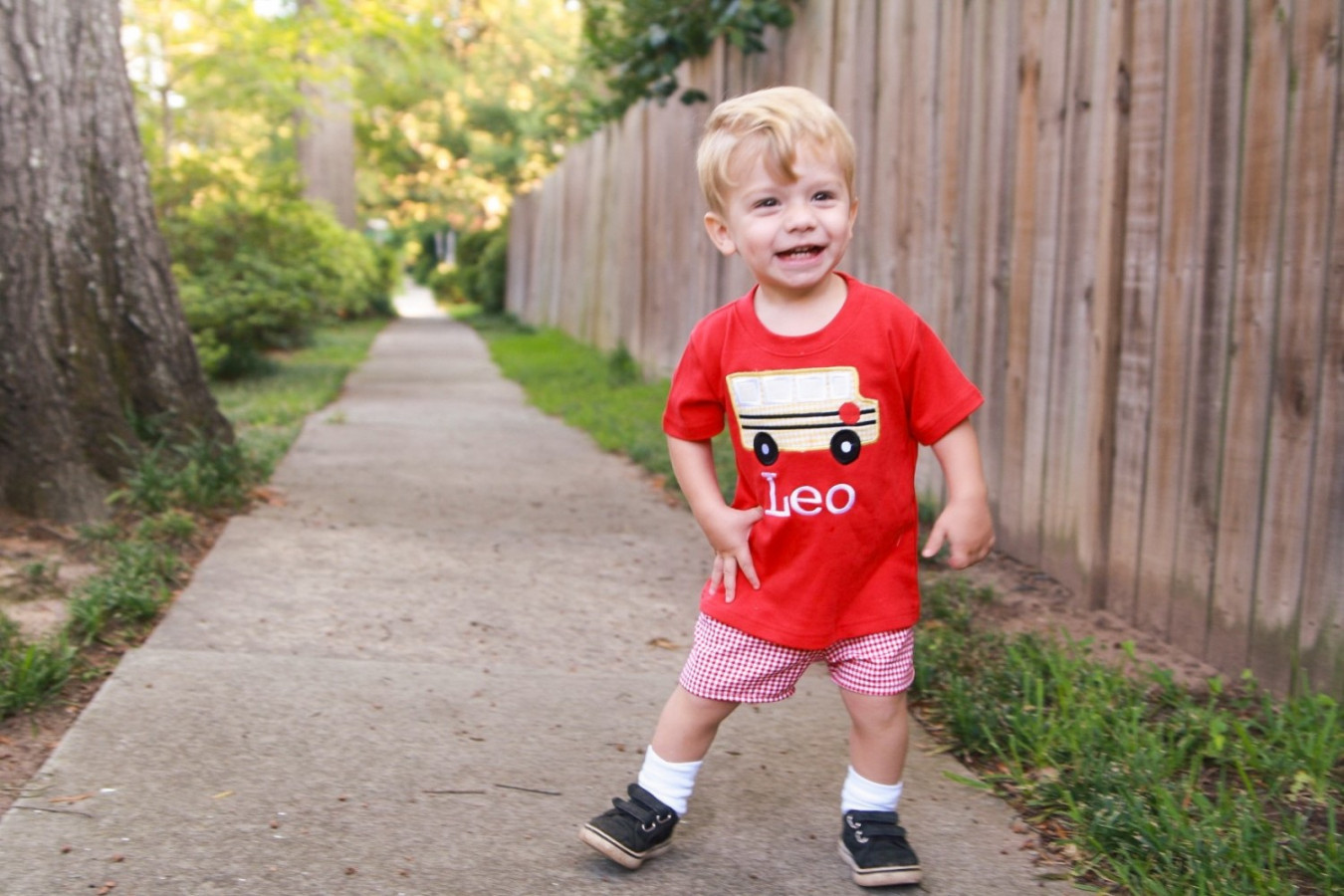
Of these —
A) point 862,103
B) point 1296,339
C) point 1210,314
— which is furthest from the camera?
point 862,103

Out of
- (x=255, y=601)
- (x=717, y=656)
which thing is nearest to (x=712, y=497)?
(x=717, y=656)

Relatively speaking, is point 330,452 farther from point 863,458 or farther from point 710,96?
point 863,458

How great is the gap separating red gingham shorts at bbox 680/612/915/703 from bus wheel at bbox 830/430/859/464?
1.08 ft

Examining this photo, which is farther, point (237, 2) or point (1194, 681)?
point (237, 2)

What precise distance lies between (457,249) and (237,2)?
21.5m

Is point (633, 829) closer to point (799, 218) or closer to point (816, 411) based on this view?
point (816, 411)

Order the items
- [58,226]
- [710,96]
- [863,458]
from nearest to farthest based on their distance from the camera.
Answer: [863,458] < [58,226] < [710,96]

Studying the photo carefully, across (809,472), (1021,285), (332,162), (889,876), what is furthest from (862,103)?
(332,162)

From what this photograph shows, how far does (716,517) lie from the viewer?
8.41ft

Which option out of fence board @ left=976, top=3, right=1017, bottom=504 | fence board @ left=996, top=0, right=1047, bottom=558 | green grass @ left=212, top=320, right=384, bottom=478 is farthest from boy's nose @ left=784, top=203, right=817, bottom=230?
green grass @ left=212, top=320, right=384, bottom=478

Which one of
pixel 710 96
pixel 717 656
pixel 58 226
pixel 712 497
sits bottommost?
pixel 717 656

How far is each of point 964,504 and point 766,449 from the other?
0.37 metres

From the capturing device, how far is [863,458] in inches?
98.6

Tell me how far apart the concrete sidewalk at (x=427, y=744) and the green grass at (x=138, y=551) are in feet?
0.41
